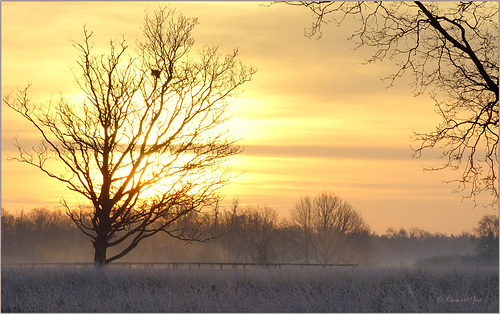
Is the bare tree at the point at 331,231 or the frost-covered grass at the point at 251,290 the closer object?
the frost-covered grass at the point at 251,290

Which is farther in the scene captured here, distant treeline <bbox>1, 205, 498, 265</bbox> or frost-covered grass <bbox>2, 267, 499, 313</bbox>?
distant treeline <bbox>1, 205, 498, 265</bbox>

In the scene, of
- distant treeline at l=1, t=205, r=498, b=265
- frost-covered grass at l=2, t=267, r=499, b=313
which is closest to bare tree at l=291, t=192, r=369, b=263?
distant treeline at l=1, t=205, r=498, b=265

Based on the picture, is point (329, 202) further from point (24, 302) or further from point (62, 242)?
point (24, 302)

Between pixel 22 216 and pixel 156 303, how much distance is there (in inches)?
4270

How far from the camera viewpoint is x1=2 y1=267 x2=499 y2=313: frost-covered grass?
1590 centimetres

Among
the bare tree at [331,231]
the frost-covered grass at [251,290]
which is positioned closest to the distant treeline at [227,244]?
the bare tree at [331,231]

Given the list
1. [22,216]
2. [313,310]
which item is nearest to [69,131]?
[313,310]

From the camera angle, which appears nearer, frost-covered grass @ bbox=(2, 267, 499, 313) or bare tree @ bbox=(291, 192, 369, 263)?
frost-covered grass @ bbox=(2, 267, 499, 313)

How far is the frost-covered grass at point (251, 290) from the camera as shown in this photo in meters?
15.9

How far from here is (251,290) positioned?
17594 mm

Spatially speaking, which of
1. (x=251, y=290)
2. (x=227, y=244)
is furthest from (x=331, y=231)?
(x=251, y=290)

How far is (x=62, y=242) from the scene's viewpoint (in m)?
108

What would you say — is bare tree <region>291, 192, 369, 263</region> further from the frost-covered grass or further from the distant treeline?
the frost-covered grass

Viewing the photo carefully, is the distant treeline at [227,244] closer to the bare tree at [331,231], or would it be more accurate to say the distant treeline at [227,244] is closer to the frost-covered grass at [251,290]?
the bare tree at [331,231]
